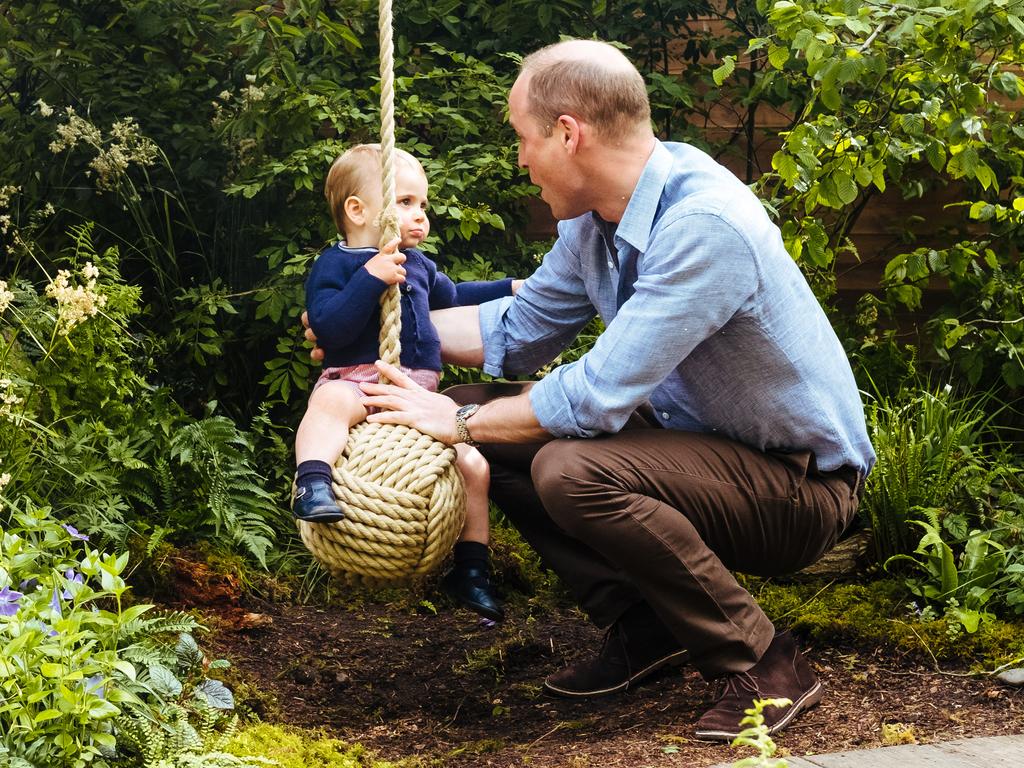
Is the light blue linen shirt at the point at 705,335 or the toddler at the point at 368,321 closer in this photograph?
the light blue linen shirt at the point at 705,335

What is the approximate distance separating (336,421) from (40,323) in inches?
55.5

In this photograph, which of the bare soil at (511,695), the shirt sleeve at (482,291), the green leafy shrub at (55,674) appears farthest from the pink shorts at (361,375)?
the green leafy shrub at (55,674)

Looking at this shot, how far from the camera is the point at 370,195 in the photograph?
10.2ft

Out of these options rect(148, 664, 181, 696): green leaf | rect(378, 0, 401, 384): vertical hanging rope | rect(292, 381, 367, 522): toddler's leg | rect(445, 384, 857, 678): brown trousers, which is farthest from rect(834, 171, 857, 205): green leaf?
rect(148, 664, 181, 696): green leaf

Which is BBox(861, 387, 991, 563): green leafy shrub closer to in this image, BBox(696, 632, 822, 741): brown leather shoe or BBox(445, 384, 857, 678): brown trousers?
BBox(445, 384, 857, 678): brown trousers

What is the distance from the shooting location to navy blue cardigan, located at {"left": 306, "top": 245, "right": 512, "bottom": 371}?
2.91 meters

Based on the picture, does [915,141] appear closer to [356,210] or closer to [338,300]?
[356,210]

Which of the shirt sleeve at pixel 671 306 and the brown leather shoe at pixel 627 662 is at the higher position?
the shirt sleeve at pixel 671 306

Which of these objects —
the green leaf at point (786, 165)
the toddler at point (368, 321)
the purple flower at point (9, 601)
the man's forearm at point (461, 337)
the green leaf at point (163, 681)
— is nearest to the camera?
the purple flower at point (9, 601)

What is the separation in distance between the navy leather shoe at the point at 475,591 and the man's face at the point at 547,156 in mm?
982

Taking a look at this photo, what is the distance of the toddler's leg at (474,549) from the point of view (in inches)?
119

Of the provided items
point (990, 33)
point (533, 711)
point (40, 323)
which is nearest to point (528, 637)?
point (533, 711)

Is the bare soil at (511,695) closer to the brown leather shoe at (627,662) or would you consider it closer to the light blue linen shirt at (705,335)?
Answer: the brown leather shoe at (627,662)

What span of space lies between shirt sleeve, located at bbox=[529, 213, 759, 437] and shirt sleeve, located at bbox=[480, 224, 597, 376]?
21.0 inches
